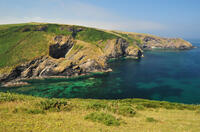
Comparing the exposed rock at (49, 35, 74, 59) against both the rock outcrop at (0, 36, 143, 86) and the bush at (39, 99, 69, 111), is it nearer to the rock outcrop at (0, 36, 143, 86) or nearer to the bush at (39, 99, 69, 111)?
the rock outcrop at (0, 36, 143, 86)

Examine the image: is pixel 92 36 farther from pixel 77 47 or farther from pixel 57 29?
pixel 77 47

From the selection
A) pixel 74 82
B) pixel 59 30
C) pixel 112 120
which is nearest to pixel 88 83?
pixel 74 82

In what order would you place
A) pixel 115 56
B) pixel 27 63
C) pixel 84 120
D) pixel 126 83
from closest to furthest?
pixel 84 120 → pixel 126 83 → pixel 27 63 → pixel 115 56

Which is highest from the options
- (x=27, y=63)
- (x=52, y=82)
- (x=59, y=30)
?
(x=59, y=30)

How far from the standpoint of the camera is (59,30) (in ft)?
590

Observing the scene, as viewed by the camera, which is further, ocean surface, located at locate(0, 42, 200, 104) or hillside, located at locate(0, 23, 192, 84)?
hillside, located at locate(0, 23, 192, 84)

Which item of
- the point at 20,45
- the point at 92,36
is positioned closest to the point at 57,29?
the point at 92,36

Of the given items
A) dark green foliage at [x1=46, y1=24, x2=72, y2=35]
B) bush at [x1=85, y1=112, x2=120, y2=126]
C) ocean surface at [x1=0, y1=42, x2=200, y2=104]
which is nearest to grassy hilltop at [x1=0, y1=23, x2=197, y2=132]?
bush at [x1=85, y1=112, x2=120, y2=126]

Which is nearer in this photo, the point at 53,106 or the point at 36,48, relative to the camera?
the point at 53,106

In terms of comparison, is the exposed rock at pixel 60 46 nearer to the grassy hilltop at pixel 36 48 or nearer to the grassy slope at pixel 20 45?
the grassy hilltop at pixel 36 48

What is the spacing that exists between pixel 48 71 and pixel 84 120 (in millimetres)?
89634

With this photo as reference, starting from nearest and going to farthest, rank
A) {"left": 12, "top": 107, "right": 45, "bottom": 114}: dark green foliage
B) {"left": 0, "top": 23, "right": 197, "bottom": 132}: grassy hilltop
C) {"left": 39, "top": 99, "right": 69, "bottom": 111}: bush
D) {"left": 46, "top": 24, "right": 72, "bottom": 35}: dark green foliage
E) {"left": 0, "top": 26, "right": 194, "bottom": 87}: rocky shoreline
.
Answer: {"left": 0, "top": 23, "right": 197, "bottom": 132}: grassy hilltop
{"left": 12, "top": 107, "right": 45, "bottom": 114}: dark green foliage
{"left": 39, "top": 99, "right": 69, "bottom": 111}: bush
{"left": 0, "top": 26, "right": 194, "bottom": 87}: rocky shoreline
{"left": 46, "top": 24, "right": 72, "bottom": 35}: dark green foliage

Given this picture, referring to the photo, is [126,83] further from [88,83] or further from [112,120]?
[112,120]

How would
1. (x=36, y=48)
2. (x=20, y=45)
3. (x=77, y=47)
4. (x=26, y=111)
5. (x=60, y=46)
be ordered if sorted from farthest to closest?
(x=77, y=47) → (x=60, y=46) → (x=20, y=45) → (x=36, y=48) → (x=26, y=111)
